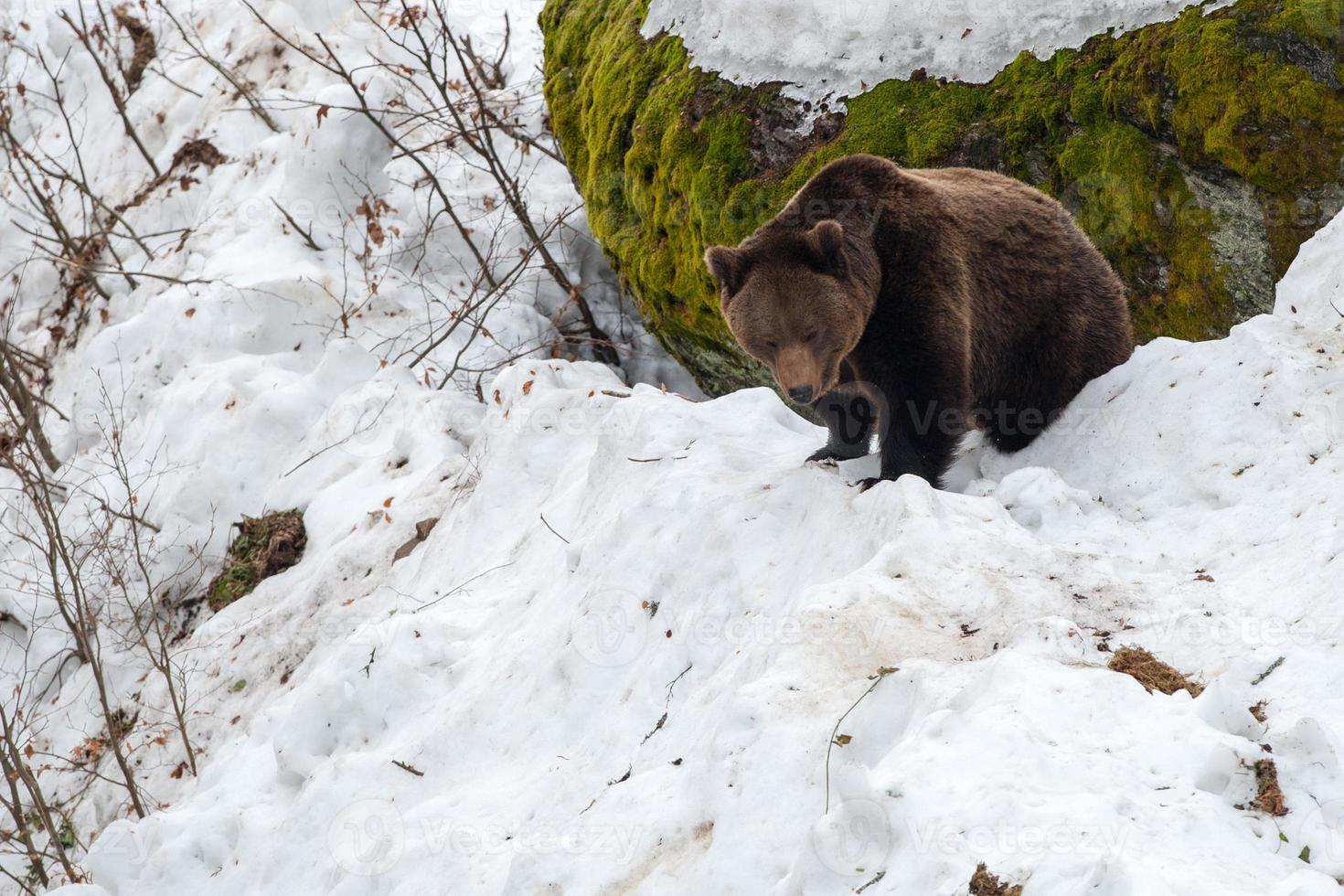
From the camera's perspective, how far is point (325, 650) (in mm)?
6738

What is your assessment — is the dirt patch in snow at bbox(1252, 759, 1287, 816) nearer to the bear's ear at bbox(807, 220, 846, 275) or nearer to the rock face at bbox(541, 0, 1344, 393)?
the bear's ear at bbox(807, 220, 846, 275)

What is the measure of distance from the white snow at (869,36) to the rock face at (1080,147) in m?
0.12

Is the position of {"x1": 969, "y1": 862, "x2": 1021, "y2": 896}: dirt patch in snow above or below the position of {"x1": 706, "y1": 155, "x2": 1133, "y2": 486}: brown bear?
below

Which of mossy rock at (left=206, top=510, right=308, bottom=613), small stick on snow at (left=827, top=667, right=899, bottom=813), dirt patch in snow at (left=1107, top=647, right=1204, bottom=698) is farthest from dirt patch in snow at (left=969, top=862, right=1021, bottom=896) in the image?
mossy rock at (left=206, top=510, right=308, bottom=613)

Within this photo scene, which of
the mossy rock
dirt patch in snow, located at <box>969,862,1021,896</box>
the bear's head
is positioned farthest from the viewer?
the mossy rock

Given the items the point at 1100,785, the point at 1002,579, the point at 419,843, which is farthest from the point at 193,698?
the point at 1100,785

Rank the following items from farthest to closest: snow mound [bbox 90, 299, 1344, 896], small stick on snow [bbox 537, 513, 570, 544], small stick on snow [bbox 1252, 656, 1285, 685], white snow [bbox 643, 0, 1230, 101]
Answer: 1. white snow [bbox 643, 0, 1230, 101]
2. small stick on snow [bbox 537, 513, 570, 544]
3. small stick on snow [bbox 1252, 656, 1285, 685]
4. snow mound [bbox 90, 299, 1344, 896]

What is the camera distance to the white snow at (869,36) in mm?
6195

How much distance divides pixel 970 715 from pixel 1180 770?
0.55 metres

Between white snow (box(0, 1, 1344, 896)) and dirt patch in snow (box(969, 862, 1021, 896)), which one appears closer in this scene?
dirt patch in snow (box(969, 862, 1021, 896))

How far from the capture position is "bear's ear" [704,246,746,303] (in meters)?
5.06

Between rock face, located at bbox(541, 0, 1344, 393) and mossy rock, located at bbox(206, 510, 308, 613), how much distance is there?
3258 mm

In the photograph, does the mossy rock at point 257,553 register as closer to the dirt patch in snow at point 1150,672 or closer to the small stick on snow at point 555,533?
the small stick on snow at point 555,533

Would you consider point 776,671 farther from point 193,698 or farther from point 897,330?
point 193,698
